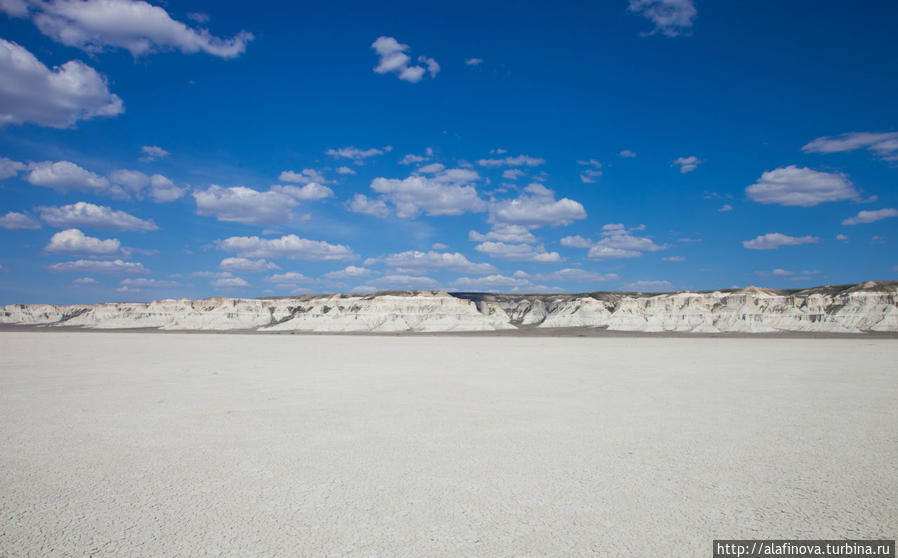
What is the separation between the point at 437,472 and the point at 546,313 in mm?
138617

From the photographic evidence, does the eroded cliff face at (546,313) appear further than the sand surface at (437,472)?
Yes

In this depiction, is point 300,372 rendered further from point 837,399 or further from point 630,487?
point 837,399

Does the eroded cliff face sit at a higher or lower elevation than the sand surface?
higher

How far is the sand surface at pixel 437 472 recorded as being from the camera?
5.27 m

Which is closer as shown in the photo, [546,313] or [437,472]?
[437,472]

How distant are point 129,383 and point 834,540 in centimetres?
1994

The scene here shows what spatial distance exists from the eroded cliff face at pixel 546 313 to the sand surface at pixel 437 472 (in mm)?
89797

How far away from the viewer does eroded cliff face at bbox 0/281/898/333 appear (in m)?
88.1

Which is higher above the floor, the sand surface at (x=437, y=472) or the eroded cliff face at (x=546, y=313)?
the eroded cliff face at (x=546, y=313)

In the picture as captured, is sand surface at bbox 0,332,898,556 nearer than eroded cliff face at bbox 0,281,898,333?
Yes

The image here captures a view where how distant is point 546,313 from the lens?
143m

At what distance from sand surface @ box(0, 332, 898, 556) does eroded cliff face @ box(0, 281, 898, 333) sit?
89.8 m

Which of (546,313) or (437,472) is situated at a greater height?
(546,313)

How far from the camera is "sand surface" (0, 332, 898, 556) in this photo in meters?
5.27
